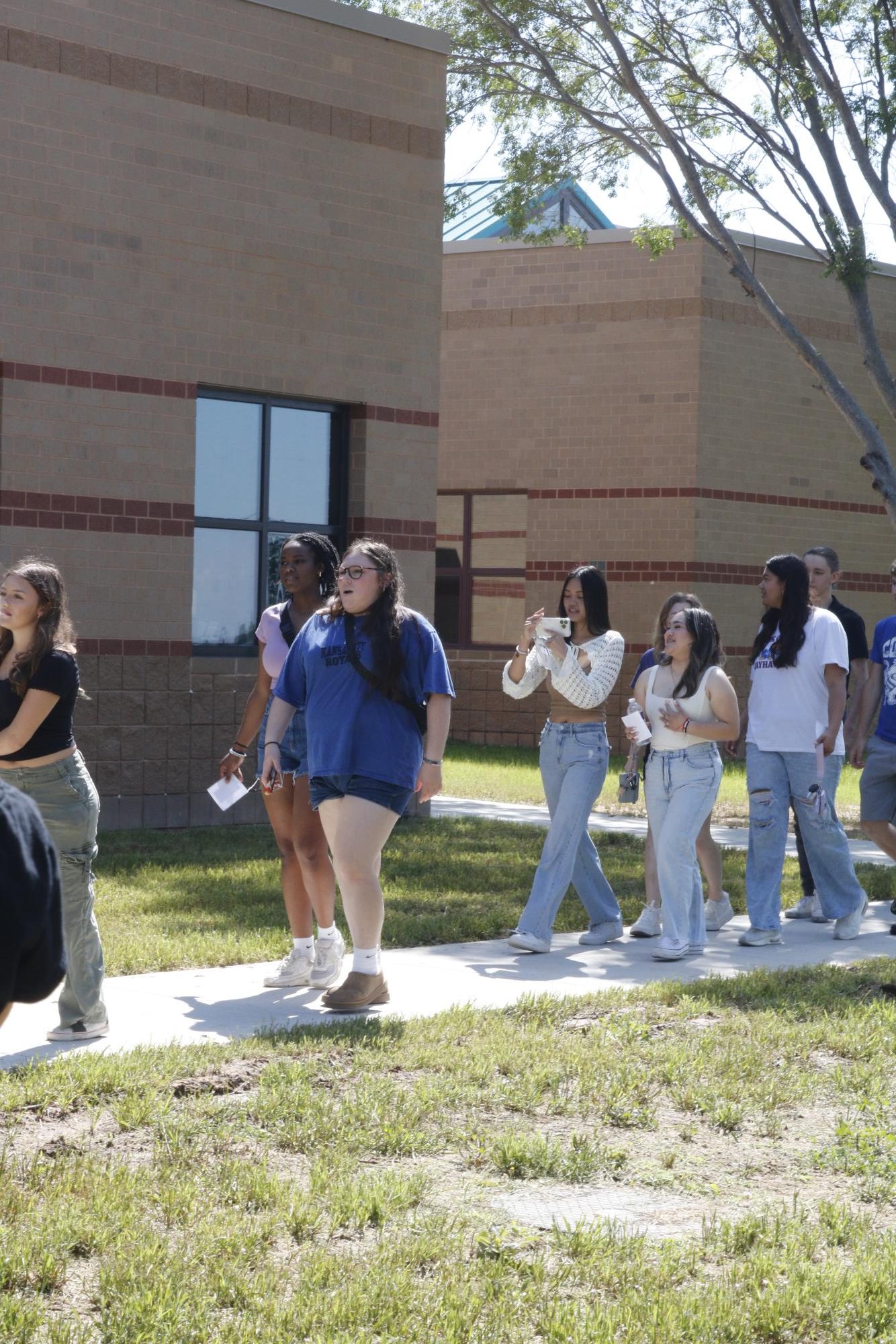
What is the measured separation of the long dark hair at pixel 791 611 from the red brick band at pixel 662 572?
480 inches

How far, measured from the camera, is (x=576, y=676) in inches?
349

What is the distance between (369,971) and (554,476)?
15714 millimetres

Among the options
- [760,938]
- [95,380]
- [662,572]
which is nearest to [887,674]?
[760,938]

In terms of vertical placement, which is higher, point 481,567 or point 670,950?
point 481,567

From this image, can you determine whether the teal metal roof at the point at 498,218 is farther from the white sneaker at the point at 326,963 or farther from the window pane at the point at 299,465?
the white sneaker at the point at 326,963

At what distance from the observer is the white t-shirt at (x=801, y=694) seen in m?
9.34

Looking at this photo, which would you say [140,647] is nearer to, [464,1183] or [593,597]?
[593,597]

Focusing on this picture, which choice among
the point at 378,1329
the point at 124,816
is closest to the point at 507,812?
the point at 124,816

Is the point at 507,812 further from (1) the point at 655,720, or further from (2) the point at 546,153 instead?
(2) the point at 546,153

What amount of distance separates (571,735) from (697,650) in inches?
32.0

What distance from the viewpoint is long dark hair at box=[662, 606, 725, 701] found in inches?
358

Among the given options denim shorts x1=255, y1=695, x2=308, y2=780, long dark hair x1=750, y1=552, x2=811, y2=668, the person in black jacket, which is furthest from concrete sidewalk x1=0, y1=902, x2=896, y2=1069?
the person in black jacket

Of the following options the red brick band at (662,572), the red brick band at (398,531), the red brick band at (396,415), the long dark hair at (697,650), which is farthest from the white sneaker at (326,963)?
the red brick band at (662,572)

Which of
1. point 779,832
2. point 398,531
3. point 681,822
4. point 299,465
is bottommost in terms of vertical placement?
point 779,832
